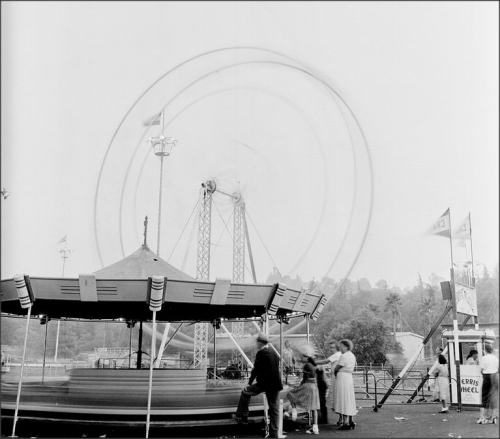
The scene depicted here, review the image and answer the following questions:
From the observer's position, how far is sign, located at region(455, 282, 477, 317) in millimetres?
15922

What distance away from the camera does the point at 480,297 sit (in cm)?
7231

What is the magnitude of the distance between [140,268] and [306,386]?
5416 mm

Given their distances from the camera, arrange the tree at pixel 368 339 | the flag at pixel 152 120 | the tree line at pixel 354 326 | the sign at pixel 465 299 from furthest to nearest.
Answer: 1. the tree line at pixel 354 326
2. the tree at pixel 368 339
3. the flag at pixel 152 120
4. the sign at pixel 465 299

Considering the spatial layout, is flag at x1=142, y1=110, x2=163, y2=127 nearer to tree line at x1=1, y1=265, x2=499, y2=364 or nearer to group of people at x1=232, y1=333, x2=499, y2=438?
group of people at x1=232, y1=333, x2=499, y2=438

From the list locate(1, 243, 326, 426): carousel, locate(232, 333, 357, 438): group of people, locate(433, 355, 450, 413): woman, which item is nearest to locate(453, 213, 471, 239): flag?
locate(433, 355, 450, 413): woman

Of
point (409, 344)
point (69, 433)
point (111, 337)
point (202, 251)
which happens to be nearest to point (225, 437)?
point (69, 433)

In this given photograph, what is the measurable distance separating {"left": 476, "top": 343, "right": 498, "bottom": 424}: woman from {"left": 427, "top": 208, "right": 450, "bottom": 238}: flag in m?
6.97

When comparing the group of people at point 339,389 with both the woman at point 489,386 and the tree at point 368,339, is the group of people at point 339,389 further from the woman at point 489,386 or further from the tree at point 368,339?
the tree at point 368,339

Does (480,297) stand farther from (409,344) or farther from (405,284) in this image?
(405,284)

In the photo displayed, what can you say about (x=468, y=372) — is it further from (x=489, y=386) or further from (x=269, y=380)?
(x=269, y=380)

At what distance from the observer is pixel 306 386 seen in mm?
11023

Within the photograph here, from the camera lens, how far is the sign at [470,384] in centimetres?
1441

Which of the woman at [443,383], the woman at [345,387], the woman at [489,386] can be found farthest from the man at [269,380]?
the woman at [443,383]

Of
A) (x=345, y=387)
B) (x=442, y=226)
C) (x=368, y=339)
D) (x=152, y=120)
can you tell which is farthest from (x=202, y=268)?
(x=368, y=339)
